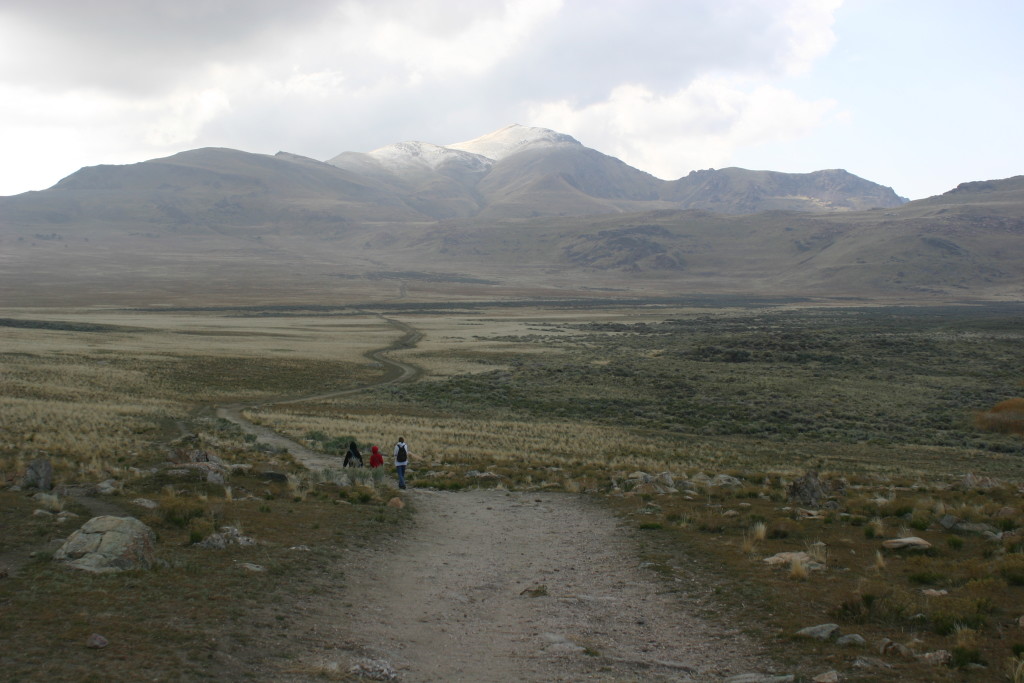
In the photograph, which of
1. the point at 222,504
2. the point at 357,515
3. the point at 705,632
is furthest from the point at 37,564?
the point at 705,632

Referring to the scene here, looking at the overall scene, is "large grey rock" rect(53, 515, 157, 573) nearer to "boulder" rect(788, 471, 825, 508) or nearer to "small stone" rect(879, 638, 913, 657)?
"small stone" rect(879, 638, 913, 657)

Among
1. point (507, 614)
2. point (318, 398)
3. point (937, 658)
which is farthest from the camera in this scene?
point (318, 398)

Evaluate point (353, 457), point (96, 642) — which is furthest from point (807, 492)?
point (96, 642)

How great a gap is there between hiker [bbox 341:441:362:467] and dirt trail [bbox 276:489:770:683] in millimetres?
6517

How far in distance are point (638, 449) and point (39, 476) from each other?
22.0 metres

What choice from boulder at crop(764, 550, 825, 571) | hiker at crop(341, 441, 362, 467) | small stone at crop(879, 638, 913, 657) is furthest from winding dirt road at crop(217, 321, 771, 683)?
hiker at crop(341, 441, 362, 467)

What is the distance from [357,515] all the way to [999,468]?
2693cm

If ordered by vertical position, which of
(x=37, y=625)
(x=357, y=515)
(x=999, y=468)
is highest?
(x=37, y=625)

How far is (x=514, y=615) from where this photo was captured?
11023 millimetres

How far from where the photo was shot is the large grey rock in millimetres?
10602

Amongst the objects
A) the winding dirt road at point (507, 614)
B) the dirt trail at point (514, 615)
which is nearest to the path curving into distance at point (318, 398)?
the winding dirt road at point (507, 614)

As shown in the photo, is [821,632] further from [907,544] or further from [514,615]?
[907,544]

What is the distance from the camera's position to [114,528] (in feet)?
37.4

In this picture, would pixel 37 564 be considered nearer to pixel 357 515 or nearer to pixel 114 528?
pixel 114 528
